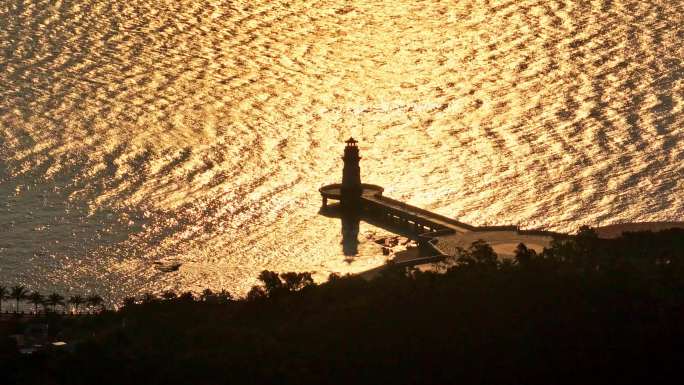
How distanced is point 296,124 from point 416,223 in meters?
14.3

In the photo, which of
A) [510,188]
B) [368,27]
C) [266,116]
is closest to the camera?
[510,188]

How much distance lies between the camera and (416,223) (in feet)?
319

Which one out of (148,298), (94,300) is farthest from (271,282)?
(94,300)

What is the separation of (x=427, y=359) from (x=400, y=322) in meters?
3.03

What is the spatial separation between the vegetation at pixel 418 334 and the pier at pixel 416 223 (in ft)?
37.8

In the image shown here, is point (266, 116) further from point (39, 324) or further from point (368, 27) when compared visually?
point (39, 324)

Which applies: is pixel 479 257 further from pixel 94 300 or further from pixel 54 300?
pixel 54 300

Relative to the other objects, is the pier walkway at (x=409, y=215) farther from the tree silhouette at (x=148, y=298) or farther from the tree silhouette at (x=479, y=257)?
the tree silhouette at (x=148, y=298)

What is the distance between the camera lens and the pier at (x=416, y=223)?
8956cm

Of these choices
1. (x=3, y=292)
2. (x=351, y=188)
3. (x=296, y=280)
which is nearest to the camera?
(x=296, y=280)

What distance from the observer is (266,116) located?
110m

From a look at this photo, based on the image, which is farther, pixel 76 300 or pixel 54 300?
pixel 54 300

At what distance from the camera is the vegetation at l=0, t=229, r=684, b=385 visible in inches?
2638

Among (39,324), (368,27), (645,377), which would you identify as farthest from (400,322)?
(368,27)
